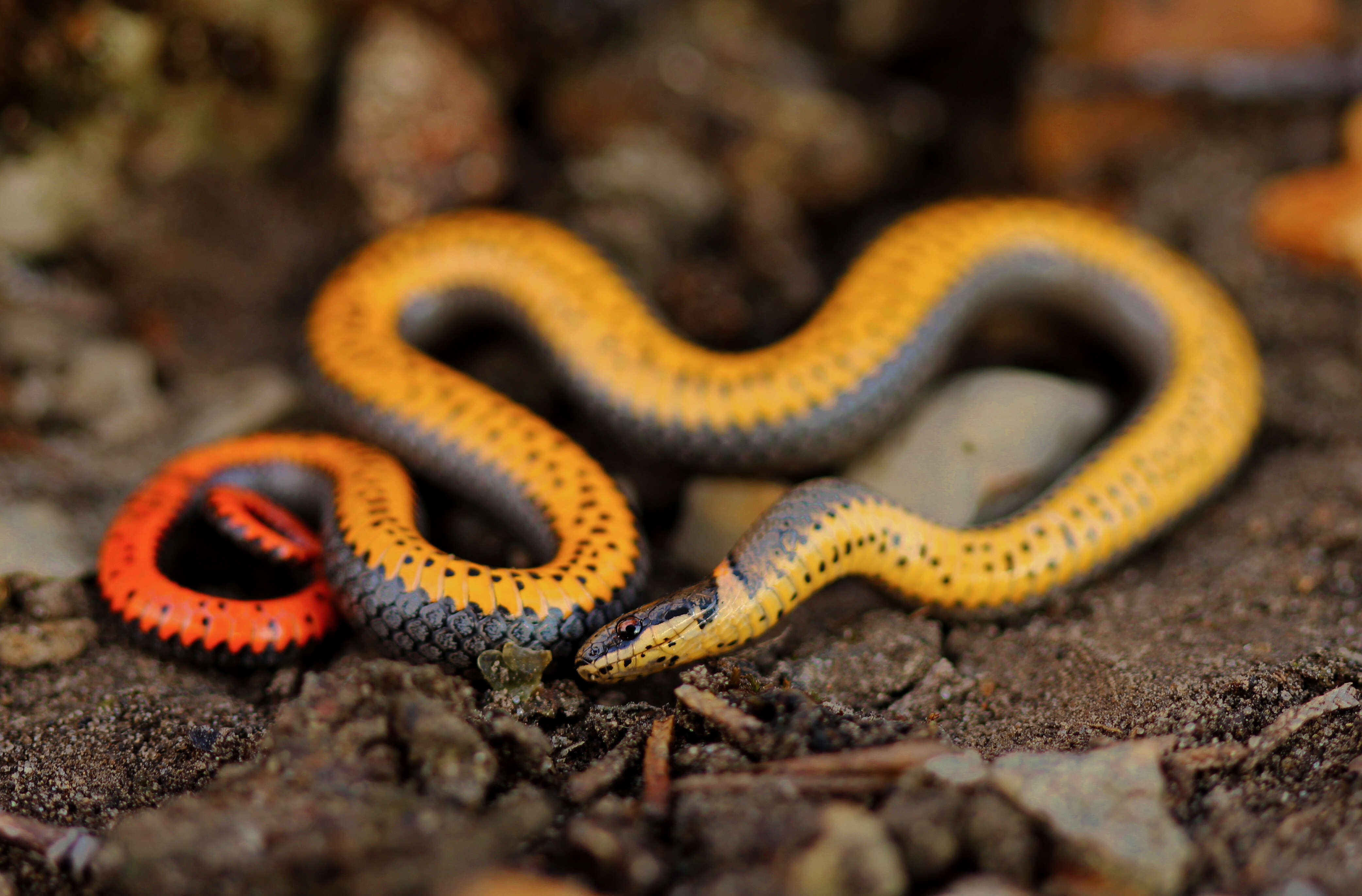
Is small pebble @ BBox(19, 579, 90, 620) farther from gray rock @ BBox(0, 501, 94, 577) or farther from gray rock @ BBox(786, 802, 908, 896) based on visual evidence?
gray rock @ BBox(786, 802, 908, 896)

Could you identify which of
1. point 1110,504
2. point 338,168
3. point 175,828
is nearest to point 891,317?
point 1110,504

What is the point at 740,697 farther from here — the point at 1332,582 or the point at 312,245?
the point at 312,245

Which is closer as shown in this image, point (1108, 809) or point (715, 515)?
point (1108, 809)

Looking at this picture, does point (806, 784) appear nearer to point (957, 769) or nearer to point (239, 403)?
point (957, 769)

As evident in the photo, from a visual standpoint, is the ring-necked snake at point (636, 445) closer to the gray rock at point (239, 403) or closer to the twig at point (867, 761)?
the gray rock at point (239, 403)

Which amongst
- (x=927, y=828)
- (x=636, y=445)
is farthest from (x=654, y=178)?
(x=927, y=828)

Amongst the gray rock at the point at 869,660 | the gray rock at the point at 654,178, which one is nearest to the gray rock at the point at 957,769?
the gray rock at the point at 869,660
